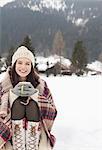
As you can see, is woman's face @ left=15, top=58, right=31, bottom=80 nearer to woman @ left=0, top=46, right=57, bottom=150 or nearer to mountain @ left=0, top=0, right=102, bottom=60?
woman @ left=0, top=46, right=57, bottom=150

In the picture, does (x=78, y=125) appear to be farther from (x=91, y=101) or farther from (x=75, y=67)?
(x=75, y=67)

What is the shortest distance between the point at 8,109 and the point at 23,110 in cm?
16

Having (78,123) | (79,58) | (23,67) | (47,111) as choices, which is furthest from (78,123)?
(79,58)

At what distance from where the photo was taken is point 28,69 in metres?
3.55

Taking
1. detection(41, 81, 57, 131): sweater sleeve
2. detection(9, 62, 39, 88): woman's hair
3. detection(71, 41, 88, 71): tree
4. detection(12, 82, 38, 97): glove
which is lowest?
detection(71, 41, 88, 71): tree

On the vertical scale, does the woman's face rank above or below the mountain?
below

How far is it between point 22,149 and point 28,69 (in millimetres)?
726

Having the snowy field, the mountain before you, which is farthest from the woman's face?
the mountain

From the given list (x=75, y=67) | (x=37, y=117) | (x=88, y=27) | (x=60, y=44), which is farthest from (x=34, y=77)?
(x=88, y=27)

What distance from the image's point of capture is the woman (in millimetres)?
3389

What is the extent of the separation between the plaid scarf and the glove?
0.12 m

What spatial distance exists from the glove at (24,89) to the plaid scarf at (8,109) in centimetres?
12

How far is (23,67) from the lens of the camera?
3537mm

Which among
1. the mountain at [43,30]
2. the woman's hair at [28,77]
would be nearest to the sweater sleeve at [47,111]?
the woman's hair at [28,77]
